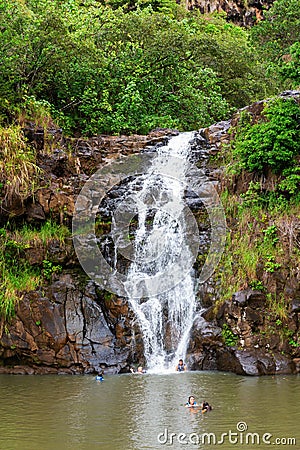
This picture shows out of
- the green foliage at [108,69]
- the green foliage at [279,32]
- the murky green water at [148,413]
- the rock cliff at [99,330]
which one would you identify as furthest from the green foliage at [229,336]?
the green foliage at [279,32]

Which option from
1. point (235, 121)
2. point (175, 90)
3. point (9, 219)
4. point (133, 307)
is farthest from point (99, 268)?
point (175, 90)

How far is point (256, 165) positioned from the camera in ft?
54.3

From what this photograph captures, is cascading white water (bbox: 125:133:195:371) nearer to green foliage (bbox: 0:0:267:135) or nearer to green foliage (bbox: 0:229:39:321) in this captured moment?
green foliage (bbox: 0:229:39:321)

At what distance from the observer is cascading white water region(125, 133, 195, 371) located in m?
14.2

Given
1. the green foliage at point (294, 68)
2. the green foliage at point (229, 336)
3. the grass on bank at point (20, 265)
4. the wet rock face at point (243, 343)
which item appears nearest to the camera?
the wet rock face at point (243, 343)

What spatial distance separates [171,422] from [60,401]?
8.00ft

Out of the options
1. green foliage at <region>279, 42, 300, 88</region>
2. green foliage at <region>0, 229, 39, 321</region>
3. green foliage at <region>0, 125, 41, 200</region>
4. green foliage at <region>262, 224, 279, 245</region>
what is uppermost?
green foliage at <region>279, 42, 300, 88</region>

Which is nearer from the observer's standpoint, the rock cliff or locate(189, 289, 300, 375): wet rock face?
locate(189, 289, 300, 375): wet rock face

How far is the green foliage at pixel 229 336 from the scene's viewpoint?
1339cm

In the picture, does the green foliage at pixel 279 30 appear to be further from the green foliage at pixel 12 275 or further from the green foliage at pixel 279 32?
the green foliage at pixel 12 275

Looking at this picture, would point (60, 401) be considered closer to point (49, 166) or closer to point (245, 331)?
point (245, 331)

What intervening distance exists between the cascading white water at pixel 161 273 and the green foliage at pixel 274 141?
238 cm

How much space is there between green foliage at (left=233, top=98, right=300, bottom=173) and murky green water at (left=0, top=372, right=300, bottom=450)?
6.65 m

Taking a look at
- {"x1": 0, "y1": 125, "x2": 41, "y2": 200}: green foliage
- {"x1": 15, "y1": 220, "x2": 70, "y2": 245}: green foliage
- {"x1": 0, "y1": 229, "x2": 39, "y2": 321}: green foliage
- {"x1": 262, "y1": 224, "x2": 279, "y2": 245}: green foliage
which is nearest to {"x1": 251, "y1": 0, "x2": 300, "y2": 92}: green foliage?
{"x1": 0, "y1": 125, "x2": 41, "y2": 200}: green foliage
